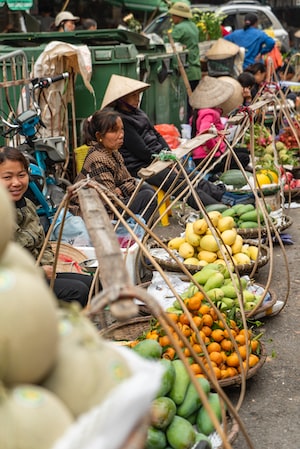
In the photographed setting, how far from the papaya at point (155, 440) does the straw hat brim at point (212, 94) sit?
222 inches

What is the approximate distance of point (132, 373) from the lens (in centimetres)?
136

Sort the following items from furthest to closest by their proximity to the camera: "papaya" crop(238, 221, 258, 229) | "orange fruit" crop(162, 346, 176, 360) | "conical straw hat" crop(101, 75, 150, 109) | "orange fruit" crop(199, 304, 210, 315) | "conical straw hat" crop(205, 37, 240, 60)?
1. "conical straw hat" crop(205, 37, 240, 60)
2. "conical straw hat" crop(101, 75, 150, 109)
3. "papaya" crop(238, 221, 258, 229)
4. "orange fruit" crop(199, 304, 210, 315)
5. "orange fruit" crop(162, 346, 176, 360)

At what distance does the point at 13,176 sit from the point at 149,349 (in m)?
1.18

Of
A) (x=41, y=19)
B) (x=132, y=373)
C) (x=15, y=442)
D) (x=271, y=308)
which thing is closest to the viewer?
(x=15, y=442)

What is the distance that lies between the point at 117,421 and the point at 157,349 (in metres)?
1.70

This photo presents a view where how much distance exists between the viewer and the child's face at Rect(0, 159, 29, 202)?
3.54 m

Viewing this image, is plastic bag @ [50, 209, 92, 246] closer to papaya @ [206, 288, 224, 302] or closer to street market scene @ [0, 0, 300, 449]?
street market scene @ [0, 0, 300, 449]

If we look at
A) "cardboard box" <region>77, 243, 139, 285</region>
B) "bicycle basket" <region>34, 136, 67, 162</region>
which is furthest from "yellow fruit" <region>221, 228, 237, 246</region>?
"bicycle basket" <region>34, 136, 67, 162</region>

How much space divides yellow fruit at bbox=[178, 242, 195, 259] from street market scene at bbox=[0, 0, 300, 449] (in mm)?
19

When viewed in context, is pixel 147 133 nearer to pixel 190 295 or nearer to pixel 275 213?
pixel 275 213

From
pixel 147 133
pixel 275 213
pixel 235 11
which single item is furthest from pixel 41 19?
pixel 275 213

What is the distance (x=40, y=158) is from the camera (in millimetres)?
5191

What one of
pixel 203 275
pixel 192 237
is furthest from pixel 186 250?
pixel 203 275

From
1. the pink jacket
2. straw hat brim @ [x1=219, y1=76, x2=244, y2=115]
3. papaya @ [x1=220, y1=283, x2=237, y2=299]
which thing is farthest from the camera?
straw hat brim @ [x1=219, y1=76, x2=244, y2=115]
